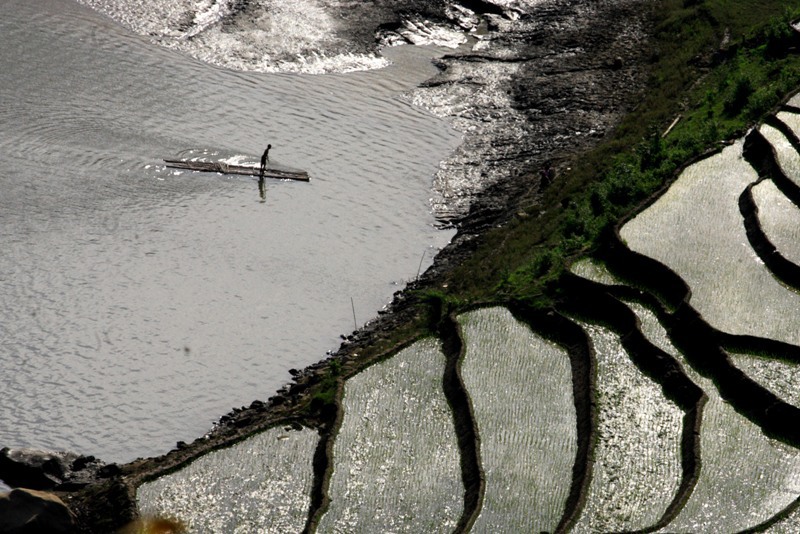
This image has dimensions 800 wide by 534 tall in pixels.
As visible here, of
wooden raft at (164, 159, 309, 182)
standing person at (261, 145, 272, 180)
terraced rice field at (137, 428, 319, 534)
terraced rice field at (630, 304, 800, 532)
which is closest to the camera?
terraced rice field at (630, 304, 800, 532)

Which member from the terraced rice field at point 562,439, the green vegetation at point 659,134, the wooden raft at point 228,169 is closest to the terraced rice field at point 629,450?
the terraced rice field at point 562,439

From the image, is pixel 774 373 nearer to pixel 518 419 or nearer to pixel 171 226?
pixel 518 419

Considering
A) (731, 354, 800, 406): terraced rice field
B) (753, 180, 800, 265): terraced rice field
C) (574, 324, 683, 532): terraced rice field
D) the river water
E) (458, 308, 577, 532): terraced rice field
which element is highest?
(753, 180, 800, 265): terraced rice field

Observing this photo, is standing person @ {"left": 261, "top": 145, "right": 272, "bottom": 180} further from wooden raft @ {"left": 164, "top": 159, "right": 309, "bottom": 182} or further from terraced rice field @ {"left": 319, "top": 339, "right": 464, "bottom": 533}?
terraced rice field @ {"left": 319, "top": 339, "right": 464, "bottom": 533}

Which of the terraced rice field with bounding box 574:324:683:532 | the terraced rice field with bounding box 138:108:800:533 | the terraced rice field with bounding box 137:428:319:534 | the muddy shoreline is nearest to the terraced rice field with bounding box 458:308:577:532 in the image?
the terraced rice field with bounding box 138:108:800:533

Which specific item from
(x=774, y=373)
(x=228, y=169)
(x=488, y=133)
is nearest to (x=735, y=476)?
(x=774, y=373)

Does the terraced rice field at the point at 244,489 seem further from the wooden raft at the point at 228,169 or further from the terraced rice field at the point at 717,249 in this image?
the wooden raft at the point at 228,169

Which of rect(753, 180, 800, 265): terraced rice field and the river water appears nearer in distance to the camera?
the river water

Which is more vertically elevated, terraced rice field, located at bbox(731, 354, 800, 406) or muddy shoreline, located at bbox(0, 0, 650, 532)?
terraced rice field, located at bbox(731, 354, 800, 406)
